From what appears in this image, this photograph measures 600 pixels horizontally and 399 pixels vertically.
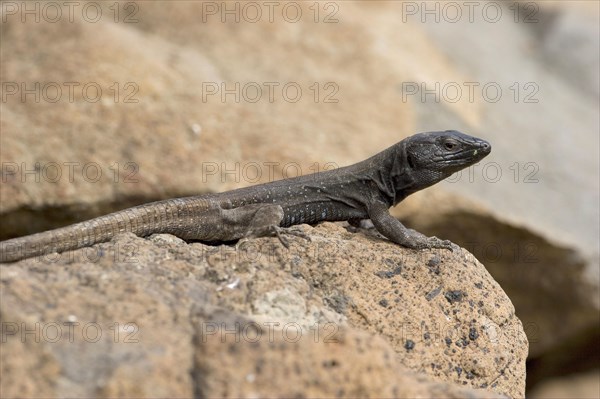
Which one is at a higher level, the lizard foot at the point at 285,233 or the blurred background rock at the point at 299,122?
the lizard foot at the point at 285,233

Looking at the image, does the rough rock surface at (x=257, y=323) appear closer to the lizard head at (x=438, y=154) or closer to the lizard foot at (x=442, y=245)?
the lizard foot at (x=442, y=245)

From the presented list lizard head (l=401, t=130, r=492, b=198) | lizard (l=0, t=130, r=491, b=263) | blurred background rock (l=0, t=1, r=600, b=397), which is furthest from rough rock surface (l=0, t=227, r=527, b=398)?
blurred background rock (l=0, t=1, r=600, b=397)

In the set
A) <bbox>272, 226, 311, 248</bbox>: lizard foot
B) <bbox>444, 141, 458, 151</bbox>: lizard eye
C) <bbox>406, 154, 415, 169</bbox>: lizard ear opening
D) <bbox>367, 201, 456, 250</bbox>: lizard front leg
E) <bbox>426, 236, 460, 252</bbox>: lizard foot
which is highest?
<bbox>444, 141, 458, 151</bbox>: lizard eye

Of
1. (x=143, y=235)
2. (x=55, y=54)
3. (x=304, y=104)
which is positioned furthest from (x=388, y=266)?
(x=55, y=54)

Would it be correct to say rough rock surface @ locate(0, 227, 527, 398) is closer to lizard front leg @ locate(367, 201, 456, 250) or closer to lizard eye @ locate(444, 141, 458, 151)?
lizard front leg @ locate(367, 201, 456, 250)

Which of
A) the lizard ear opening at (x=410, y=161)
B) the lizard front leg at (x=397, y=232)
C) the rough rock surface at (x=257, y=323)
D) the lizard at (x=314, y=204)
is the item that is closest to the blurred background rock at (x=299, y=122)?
the lizard at (x=314, y=204)

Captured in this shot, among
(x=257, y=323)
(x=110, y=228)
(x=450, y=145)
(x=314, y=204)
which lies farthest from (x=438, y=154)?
(x=257, y=323)
